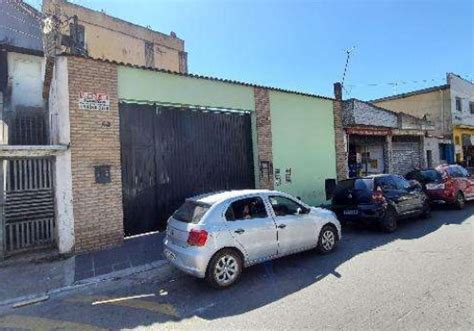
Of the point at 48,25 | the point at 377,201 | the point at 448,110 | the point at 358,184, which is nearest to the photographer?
the point at 48,25

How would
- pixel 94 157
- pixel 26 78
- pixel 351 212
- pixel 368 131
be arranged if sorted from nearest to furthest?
Answer: pixel 94 157, pixel 351 212, pixel 26 78, pixel 368 131

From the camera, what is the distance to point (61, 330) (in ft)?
15.0

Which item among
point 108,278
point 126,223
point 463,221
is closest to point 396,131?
point 463,221

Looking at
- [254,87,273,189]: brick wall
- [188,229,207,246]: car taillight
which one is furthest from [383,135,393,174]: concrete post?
[188,229,207,246]: car taillight

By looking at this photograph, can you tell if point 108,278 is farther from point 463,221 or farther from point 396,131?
point 396,131

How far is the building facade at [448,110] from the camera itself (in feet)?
84.0

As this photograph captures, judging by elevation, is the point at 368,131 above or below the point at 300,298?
above

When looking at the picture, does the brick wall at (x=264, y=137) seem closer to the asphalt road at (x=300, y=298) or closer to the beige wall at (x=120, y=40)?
the asphalt road at (x=300, y=298)

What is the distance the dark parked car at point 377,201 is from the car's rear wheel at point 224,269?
452 cm

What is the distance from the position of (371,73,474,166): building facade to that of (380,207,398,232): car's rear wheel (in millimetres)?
17445

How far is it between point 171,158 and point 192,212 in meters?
3.78

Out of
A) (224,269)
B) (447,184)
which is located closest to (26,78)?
(224,269)

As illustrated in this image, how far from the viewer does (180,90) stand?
976 centimetres

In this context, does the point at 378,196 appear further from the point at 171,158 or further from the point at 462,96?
the point at 462,96
